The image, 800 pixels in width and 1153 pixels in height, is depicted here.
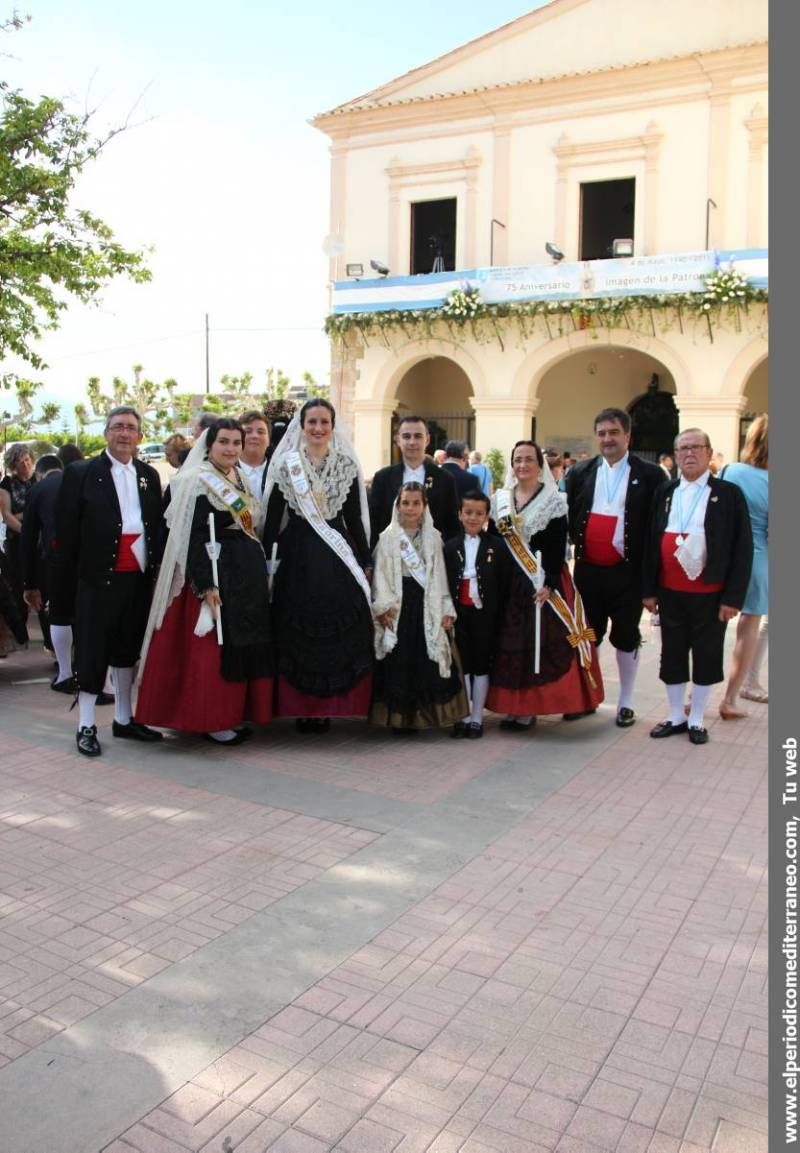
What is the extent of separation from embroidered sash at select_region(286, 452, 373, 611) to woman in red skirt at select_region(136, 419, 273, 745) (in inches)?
11.8

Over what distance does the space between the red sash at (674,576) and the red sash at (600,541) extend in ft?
0.97

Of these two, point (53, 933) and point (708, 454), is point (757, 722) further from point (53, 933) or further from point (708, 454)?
point (53, 933)

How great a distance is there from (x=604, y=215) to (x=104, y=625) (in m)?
17.1

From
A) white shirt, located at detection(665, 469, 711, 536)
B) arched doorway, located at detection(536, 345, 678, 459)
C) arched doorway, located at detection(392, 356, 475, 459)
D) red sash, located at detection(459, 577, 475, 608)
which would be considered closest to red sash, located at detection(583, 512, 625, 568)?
white shirt, located at detection(665, 469, 711, 536)

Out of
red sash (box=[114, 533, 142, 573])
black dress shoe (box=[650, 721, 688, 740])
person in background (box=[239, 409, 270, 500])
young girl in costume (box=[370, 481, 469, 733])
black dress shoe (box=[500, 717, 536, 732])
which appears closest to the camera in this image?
red sash (box=[114, 533, 142, 573])

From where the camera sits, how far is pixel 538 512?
5.99 m

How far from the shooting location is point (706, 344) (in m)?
17.8

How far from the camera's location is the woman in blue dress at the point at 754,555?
21.3 feet

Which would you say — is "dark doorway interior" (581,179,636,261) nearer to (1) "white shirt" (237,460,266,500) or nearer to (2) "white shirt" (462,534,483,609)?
(1) "white shirt" (237,460,266,500)

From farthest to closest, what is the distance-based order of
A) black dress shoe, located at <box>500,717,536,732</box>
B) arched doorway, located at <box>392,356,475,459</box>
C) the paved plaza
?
arched doorway, located at <box>392,356,475,459</box>
black dress shoe, located at <box>500,717,536,732</box>
the paved plaza

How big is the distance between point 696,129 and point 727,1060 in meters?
18.0

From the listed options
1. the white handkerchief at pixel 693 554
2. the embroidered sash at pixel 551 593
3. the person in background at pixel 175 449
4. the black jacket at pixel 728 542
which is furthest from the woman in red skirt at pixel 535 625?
the person in background at pixel 175 449

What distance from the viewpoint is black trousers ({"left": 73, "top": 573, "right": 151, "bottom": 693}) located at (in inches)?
220

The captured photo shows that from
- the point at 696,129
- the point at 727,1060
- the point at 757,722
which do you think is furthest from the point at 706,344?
the point at 727,1060
